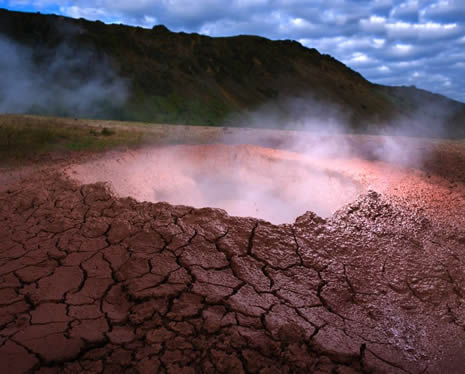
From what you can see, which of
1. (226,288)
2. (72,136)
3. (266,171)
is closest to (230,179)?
(266,171)

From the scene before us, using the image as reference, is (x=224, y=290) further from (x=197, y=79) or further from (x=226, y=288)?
(x=197, y=79)

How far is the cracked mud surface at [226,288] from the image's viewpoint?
175 centimetres

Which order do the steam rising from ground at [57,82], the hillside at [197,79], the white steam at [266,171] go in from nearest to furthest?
the white steam at [266,171] → the steam rising from ground at [57,82] → the hillside at [197,79]

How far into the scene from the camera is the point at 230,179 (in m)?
5.40

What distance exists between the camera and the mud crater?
459 centimetres

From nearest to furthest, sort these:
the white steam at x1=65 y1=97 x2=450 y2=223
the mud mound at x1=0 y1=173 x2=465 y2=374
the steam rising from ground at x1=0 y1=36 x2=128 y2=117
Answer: the mud mound at x1=0 y1=173 x2=465 y2=374
the white steam at x1=65 y1=97 x2=450 y2=223
the steam rising from ground at x1=0 y1=36 x2=128 y2=117

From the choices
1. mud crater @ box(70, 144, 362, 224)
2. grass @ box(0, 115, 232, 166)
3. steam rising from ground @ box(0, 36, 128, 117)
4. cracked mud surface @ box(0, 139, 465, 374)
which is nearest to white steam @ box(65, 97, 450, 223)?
mud crater @ box(70, 144, 362, 224)

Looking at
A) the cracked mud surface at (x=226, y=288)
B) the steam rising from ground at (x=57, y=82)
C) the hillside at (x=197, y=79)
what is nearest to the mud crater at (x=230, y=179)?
the cracked mud surface at (x=226, y=288)

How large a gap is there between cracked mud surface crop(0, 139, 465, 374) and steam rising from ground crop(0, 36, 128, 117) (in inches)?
498

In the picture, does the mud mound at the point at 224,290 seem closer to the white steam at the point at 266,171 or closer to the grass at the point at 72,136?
the white steam at the point at 266,171

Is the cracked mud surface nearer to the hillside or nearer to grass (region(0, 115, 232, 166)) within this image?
grass (region(0, 115, 232, 166))

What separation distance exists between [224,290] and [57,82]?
16.9m

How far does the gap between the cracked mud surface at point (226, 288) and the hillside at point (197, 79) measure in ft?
43.0

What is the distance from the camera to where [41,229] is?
309 cm
